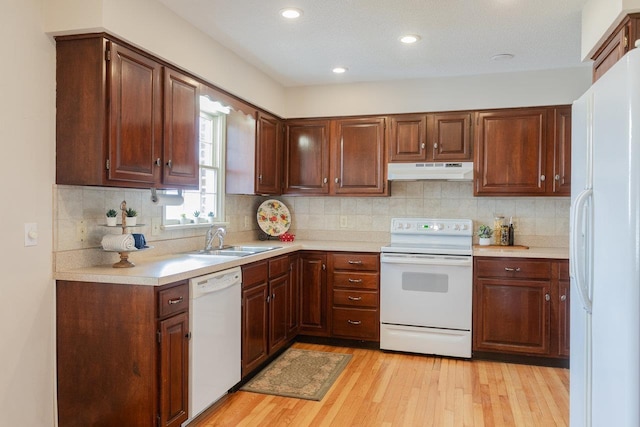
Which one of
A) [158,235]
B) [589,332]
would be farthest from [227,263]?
[589,332]

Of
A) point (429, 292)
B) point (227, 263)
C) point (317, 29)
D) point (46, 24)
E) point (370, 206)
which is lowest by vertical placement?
point (429, 292)

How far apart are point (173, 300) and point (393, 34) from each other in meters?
2.22

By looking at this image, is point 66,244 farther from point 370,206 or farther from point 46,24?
point 370,206

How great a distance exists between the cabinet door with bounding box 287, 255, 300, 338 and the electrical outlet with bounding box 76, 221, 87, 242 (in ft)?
5.84

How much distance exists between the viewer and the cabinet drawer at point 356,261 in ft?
13.4

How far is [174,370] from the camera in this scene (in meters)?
2.43

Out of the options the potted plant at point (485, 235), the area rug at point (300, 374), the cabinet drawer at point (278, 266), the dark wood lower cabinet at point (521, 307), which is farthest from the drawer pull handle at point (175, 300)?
the potted plant at point (485, 235)

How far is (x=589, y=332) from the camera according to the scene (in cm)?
189

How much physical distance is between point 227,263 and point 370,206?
2133 millimetres

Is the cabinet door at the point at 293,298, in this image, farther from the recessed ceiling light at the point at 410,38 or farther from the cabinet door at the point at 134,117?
the recessed ceiling light at the point at 410,38

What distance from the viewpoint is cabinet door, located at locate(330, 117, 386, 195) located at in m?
4.38

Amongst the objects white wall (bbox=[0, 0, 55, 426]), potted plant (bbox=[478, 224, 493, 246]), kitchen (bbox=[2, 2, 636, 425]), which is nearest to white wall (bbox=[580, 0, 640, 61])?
potted plant (bbox=[478, 224, 493, 246])

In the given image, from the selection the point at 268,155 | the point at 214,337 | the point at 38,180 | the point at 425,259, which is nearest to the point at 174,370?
the point at 214,337

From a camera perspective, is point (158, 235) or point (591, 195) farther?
point (158, 235)
